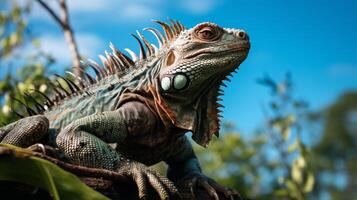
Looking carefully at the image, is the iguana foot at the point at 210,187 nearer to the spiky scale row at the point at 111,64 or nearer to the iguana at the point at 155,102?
the iguana at the point at 155,102

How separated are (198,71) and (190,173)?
2.61 ft

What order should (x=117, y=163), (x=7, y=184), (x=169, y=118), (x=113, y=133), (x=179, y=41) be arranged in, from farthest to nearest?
(x=179, y=41), (x=169, y=118), (x=113, y=133), (x=117, y=163), (x=7, y=184)

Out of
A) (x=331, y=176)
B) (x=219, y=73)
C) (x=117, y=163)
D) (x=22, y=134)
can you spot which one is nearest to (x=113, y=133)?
(x=117, y=163)

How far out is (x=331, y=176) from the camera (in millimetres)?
69062

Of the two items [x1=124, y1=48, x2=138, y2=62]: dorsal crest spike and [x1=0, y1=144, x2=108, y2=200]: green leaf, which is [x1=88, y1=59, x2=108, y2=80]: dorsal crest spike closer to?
[x1=124, y1=48, x2=138, y2=62]: dorsal crest spike

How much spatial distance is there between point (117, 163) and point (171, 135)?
2.44 ft

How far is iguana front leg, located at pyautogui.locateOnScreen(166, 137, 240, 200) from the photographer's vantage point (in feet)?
13.0

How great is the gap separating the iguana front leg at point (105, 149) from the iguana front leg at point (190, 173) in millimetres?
498

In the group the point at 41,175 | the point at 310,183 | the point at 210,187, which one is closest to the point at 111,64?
the point at 210,187

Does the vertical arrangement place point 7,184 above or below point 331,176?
above

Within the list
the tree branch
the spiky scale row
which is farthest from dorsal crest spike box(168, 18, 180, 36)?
the tree branch

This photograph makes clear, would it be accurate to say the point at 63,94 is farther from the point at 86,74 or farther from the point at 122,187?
the point at 122,187

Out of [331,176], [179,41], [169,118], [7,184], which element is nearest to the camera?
[7,184]

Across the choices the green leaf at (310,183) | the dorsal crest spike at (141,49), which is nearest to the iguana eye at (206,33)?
the dorsal crest spike at (141,49)
